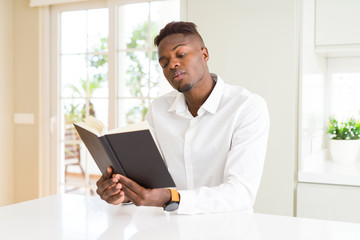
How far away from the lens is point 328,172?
243 centimetres

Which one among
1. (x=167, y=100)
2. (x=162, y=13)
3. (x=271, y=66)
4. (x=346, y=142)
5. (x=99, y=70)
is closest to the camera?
(x=167, y=100)

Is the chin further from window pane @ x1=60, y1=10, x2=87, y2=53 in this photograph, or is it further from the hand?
window pane @ x1=60, y1=10, x2=87, y2=53

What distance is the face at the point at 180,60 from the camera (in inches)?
66.4

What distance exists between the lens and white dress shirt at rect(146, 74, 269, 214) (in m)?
1.54

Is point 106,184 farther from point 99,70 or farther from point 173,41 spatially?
point 99,70

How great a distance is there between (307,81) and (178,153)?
46.7 inches

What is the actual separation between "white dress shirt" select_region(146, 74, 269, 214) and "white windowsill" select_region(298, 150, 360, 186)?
2.95 ft

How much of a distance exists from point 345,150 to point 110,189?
6.19 ft

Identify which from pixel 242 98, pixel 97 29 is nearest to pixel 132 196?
pixel 242 98

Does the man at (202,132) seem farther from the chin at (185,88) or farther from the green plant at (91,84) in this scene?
the green plant at (91,84)

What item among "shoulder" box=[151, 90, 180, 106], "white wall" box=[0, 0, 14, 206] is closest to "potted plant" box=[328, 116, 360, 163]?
"shoulder" box=[151, 90, 180, 106]

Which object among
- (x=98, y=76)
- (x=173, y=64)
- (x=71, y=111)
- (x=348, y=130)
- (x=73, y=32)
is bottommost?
(x=348, y=130)

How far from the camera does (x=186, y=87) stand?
5.61 feet

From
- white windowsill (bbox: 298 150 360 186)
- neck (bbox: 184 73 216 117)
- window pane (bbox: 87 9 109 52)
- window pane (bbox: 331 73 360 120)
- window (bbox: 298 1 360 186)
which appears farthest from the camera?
window pane (bbox: 87 9 109 52)
